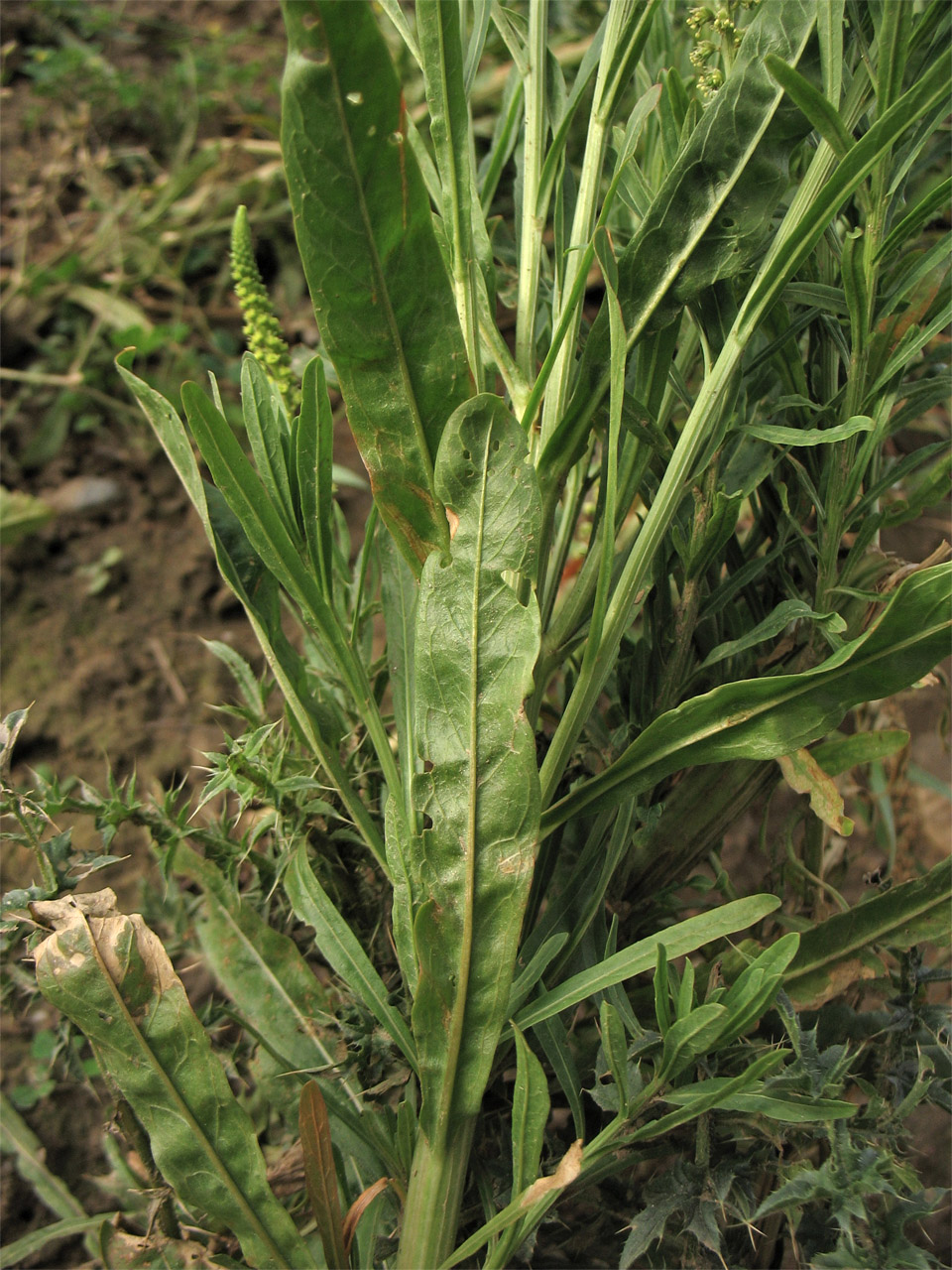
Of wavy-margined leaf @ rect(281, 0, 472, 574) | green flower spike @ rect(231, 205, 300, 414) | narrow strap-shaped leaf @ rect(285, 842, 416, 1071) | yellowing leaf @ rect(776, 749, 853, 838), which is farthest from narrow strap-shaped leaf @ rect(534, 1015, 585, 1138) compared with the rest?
green flower spike @ rect(231, 205, 300, 414)

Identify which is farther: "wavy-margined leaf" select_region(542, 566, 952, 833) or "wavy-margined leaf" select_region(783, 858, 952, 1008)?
"wavy-margined leaf" select_region(783, 858, 952, 1008)

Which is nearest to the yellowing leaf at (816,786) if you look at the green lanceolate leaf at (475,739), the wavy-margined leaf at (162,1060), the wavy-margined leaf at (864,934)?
the wavy-margined leaf at (864,934)

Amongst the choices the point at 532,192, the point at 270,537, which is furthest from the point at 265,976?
the point at 532,192

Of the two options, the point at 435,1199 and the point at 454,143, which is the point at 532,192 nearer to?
the point at 454,143

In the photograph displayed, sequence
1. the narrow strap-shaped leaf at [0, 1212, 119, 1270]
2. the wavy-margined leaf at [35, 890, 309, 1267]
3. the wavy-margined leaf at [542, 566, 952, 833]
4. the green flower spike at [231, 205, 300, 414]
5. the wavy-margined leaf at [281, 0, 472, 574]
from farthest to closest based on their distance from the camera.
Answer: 1. the narrow strap-shaped leaf at [0, 1212, 119, 1270]
2. the green flower spike at [231, 205, 300, 414]
3. the wavy-margined leaf at [35, 890, 309, 1267]
4. the wavy-margined leaf at [542, 566, 952, 833]
5. the wavy-margined leaf at [281, 0, 472, 574]

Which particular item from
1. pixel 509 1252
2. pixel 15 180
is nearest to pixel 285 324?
pixel 15 180

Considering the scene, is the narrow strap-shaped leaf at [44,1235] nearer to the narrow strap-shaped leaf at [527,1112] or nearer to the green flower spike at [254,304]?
the narrow strap-shaped leaf at [527,1112]

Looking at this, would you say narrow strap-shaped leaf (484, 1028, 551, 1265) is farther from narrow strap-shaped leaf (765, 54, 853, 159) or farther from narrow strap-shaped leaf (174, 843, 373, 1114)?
narrow strap-shaped leaf (765, 54, 853, 159)
